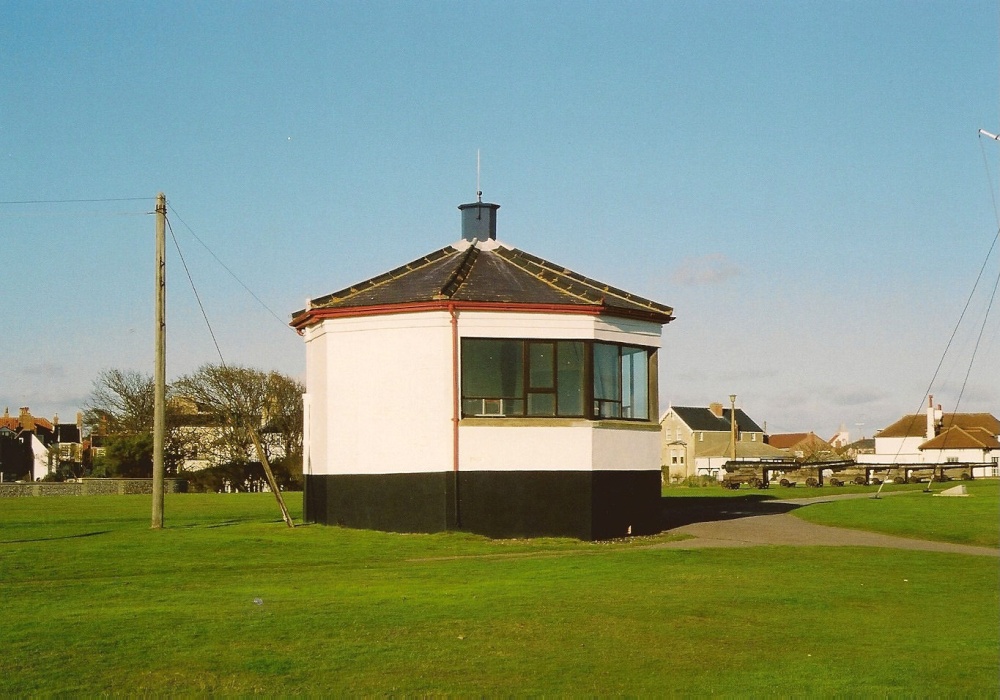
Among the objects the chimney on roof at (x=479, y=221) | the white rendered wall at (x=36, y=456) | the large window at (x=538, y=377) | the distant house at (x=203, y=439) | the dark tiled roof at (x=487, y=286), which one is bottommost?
the white rendered wall at (x=36, y=456)

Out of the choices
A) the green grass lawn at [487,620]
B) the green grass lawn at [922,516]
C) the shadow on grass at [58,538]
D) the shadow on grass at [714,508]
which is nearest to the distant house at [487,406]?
the green grass lawn at [487,620]

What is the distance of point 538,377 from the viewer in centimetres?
2677

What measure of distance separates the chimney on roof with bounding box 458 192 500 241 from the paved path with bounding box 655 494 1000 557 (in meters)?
9.04

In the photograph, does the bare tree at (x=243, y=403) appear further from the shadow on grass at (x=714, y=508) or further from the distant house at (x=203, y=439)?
the shadow on grass at (x=714, y=508)

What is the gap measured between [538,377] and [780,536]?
6.35 metres

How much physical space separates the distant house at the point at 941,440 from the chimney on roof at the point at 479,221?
6764 centimetres

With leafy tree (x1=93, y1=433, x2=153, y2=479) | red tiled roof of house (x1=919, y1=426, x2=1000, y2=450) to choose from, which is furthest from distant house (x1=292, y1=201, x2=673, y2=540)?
red tiled roof of house (x1=919, y1=426, x2=1000, y2=450)

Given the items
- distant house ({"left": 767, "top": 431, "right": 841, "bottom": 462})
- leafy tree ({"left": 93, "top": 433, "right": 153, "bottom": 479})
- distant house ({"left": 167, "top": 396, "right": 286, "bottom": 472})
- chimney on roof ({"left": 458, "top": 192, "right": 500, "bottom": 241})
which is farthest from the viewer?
distant house ({"left": 767, "top": 431, "right": 841, "bottom": 462})

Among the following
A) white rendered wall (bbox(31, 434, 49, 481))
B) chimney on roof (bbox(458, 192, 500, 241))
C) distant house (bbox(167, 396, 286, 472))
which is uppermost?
chimney on roof (bbox(458, 192, 500, 241))

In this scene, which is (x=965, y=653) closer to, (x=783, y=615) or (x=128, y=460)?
(x=783, y=615)

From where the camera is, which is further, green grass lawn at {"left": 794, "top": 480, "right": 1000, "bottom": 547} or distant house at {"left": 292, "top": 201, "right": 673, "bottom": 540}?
green grass lawn at {"left": 794, "top": 480, "right": 1000, "bottom": 547}

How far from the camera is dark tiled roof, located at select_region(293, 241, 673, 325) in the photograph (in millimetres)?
26531

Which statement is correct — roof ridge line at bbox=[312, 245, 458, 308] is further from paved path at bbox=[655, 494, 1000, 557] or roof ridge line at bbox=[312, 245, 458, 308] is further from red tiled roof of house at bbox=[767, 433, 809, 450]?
red tiled roof of house at bbox=[767, 433, 809, 450]

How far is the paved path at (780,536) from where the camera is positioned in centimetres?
2434
